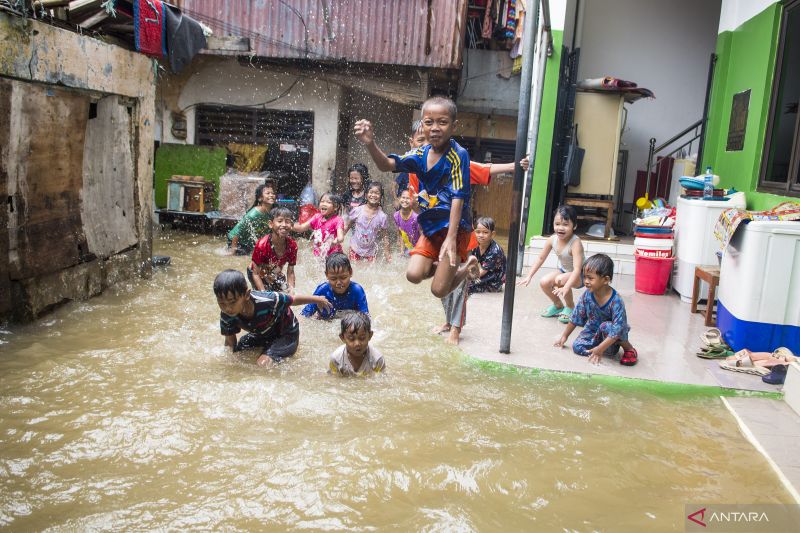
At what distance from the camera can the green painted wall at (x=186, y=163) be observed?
13781mm

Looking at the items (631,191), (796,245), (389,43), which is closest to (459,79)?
(389,43)

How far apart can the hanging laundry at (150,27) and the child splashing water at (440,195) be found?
184 inches

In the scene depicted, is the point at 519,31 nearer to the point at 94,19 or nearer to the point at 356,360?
the point at 94,19

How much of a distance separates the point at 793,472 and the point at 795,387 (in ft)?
4.08

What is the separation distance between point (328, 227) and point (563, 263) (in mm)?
3118

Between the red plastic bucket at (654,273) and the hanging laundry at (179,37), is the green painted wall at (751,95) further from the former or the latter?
the hanging laundry at (179,37)

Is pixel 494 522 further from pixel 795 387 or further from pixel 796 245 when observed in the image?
pixel 796 245

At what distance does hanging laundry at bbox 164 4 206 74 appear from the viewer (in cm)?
834

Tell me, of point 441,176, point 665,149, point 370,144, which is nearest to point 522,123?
point 441,176

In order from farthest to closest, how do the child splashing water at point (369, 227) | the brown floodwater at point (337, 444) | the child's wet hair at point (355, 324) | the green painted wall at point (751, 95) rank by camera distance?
1. the child splashing water at point (369, 227)
2. the green painted wall at point (751, 95)
3. the child's wet hair at point (355, 324)
4. the brown floodwater at point (337, 444)

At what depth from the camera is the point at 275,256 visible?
269 inches

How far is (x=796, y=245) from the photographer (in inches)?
221

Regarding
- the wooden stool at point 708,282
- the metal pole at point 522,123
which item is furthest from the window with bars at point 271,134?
the metal pole at point 522,123

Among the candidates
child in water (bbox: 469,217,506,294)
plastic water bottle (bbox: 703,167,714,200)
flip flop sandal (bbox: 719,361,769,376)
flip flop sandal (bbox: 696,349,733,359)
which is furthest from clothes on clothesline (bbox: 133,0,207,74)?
flip flop sandal (bbox: 719,361,769,376)
